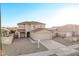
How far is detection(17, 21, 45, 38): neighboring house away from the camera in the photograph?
2592 millimetres

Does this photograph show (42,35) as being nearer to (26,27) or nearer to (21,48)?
(26,27)

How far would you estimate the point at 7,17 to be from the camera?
259 cm

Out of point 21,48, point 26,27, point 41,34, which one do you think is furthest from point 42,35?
point 21,48

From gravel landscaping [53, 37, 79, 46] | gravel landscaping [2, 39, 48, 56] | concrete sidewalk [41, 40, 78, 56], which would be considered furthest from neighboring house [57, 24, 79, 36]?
gravel landscaping [2, 39, 48, 56]

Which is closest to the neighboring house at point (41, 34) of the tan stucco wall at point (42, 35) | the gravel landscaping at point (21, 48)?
the tan stucco wall at point (42, 35)

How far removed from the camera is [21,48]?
2.61 meters

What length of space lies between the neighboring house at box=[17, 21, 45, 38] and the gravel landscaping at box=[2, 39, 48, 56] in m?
0.12

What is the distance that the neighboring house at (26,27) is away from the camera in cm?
259

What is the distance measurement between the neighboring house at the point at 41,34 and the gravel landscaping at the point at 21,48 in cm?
12

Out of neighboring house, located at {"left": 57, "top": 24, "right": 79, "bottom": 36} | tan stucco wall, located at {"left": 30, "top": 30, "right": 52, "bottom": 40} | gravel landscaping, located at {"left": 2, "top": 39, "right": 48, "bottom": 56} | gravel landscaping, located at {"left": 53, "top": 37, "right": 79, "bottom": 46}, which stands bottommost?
gravel landscaping, located at {"left": 2, "top": 39, "right": 48, "bottom": 56}

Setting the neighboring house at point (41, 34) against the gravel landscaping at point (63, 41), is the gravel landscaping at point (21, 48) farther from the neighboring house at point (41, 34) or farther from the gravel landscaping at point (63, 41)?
the gravel landscaping at point (63, 41)

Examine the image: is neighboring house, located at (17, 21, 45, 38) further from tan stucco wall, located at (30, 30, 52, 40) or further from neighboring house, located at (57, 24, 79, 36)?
neighboring house, located at (57, 24, 79, 36)

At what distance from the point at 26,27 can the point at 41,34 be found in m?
0.28

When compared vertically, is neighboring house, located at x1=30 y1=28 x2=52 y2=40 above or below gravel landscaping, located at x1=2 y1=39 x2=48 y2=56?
above
